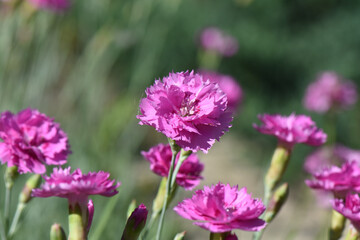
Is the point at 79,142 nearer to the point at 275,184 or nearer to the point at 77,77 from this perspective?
the point at 77,77

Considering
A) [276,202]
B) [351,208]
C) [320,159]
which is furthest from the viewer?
[320,159]

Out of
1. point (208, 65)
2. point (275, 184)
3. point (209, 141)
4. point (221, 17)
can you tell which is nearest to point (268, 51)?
point (221, 17)

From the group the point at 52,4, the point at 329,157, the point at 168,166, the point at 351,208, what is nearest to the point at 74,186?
the point at 168,166

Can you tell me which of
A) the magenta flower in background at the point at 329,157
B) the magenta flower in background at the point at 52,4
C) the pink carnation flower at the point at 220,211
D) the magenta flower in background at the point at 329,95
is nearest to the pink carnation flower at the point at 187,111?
the pink carnation flower at the point at 220,211

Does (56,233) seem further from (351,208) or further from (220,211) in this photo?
(351,208)

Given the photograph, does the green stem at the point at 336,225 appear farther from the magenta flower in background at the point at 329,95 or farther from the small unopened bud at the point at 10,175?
the magenta flower in background at the point at 329,95
